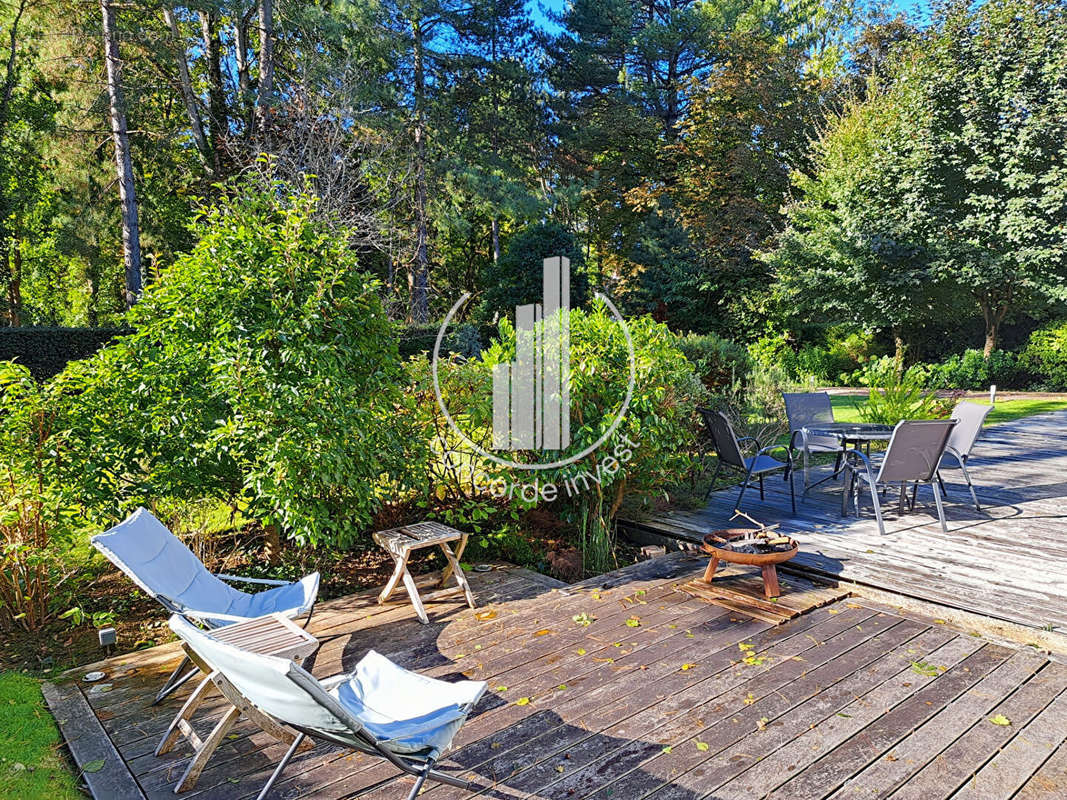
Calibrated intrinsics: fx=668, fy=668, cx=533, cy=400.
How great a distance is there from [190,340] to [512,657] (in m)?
2.74

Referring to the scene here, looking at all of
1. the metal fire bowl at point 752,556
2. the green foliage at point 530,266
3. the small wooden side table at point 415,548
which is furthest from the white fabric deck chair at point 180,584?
the green foliage at point 530,266

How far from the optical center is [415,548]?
13.2 feet

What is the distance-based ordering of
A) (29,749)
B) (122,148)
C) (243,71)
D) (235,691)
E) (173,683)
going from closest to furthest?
(235,691) < (29,749) < (173,683) < (122,148) < (243,71)

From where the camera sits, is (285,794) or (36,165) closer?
(285,794)

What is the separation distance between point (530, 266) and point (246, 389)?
11.0 metres

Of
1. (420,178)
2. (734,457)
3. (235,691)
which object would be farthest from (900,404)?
(420,178)

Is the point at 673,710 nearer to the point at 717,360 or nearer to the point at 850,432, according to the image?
the point at 850,432

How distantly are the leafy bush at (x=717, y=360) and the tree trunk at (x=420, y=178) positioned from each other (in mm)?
11820

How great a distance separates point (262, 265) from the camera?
4.13 m

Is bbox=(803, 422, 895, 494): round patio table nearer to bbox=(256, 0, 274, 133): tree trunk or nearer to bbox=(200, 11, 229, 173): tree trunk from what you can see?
bbox=(256, 0, 274, 133): tree trunk

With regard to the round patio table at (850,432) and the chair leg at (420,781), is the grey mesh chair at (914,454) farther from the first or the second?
the chair leg at (420,781)

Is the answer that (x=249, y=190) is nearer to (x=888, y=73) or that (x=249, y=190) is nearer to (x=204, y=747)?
(x=204, y=747)

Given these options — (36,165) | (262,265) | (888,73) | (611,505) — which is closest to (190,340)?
(262,265)

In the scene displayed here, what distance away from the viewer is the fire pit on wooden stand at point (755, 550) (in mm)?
4000
